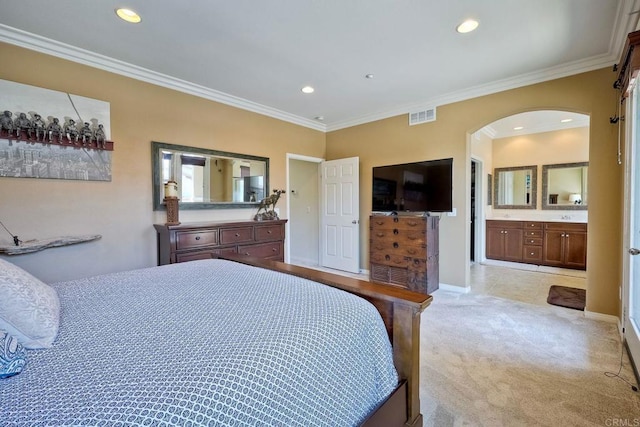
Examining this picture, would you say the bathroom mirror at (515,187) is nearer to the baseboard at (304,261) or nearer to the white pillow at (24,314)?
the baseboard at (304,261)

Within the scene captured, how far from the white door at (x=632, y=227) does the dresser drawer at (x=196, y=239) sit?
12.3ft

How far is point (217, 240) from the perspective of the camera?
335cm

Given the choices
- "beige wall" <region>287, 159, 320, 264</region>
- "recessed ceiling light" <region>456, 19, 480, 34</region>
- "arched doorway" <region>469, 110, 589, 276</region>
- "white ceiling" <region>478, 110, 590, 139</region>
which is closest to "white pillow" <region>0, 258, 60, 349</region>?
"recessed ceiling light" <region>456, 19, 480, 34</region>

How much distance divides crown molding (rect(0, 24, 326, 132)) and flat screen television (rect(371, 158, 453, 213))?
2091mm

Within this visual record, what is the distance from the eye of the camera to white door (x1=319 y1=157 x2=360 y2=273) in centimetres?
482

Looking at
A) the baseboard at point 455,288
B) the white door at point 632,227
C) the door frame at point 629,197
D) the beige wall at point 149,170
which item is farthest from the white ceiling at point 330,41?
the baseboard at point 455,288

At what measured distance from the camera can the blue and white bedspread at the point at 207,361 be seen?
0.68 m

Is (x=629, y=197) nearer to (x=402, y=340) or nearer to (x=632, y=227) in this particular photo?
(x=632, y=227)

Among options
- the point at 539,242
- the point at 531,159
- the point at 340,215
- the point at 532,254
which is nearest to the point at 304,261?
the point at 340,215

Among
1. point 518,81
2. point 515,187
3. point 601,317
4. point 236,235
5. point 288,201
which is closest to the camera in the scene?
point 601,317

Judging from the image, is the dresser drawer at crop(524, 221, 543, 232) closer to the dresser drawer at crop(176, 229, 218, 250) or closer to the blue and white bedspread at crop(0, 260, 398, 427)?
the blue and white bedspread at crop(0, 260, 398, 427)

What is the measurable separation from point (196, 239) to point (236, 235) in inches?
20.2

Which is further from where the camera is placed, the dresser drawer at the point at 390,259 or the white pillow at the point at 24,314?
the dresser drawer at the point at 390,259

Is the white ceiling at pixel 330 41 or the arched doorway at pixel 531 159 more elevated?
the white ceiling at pixel 330 41
